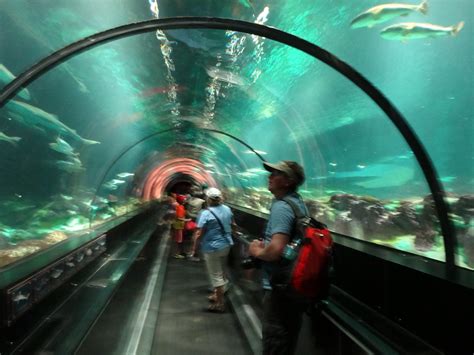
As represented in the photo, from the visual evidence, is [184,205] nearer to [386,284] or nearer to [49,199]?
[49,199]

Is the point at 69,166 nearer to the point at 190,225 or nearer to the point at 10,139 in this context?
the point at 10,139

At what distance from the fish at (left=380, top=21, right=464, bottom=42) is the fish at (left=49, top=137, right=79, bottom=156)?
18.1 feet

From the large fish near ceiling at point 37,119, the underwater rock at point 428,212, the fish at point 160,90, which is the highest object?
the fish at point 160,90

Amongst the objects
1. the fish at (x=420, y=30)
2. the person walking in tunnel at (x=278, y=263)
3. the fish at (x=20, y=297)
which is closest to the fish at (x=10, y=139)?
the fish at (x=20, y=297)

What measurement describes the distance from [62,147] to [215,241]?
11.4ft

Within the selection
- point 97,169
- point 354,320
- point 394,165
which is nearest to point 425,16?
point 394,165

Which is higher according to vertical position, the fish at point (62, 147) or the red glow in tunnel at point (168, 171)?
the red glow in tunnel at point (168, 171)

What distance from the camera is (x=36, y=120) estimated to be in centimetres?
568

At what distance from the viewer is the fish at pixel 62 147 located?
6546 millimetres

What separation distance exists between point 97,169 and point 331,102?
636 centimetres

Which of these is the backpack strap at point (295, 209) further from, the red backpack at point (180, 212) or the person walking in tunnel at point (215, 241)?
the red backpack at point (180, 212)

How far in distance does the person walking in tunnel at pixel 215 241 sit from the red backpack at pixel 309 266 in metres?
3.22

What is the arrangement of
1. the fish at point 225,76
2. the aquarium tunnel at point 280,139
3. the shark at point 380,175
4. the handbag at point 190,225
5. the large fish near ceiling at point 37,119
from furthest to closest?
the handbag at point 190,225
the fish at point 225,76
the shark at point 380,175
the large fish near ceiling at point 37,119
the aquarium tunnel at point 280,139

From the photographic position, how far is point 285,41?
15.1ft
